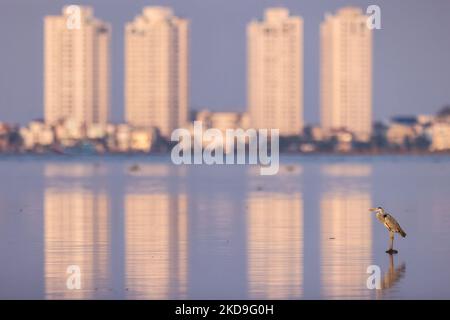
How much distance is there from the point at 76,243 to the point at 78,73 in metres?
111

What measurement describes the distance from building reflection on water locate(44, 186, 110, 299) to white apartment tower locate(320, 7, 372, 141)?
333ft

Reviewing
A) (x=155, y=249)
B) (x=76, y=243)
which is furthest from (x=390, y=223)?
(x=76, y=243)

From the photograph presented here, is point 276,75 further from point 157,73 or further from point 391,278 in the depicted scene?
point 391,278

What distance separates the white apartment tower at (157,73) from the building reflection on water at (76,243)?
101 metres

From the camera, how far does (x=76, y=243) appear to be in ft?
42.3

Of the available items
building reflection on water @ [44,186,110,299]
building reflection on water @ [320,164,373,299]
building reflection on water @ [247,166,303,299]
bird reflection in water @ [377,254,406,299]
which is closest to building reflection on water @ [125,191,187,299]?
building reflection on water @ [44,186,110,299]

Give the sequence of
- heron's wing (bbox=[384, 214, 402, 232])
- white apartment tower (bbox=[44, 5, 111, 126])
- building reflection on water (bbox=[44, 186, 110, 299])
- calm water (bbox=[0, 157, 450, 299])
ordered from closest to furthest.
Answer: calm water (bbox=[0, 157, 450, 299]) < building reflection on water (bbox=[44, 186, 110, 299]) < heron's wing (bbox=[384, 214, 402, 232]) < white apartment tower (bbox=[44, 5, 111, 126])

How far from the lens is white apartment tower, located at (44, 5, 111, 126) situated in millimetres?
122312

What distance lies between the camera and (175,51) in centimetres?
12606
